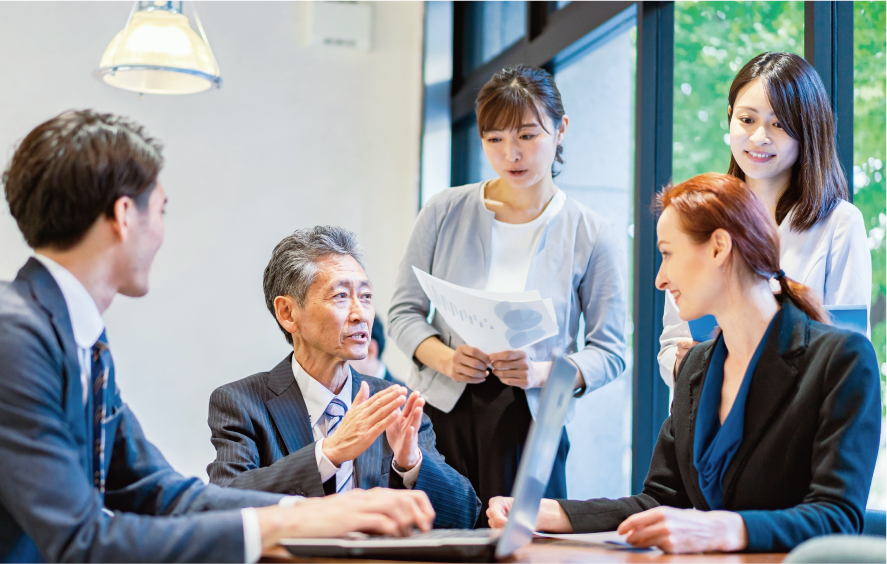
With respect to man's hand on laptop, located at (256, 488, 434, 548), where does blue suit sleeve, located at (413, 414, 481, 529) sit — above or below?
below

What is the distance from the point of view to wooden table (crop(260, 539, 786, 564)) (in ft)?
3.64

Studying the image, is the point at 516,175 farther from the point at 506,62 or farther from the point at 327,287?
the point at 506,62

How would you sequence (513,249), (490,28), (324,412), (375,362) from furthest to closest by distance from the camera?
(490,28)
(375,362)
(513,249)
(324,412)

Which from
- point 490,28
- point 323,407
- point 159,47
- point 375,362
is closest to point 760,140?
point 323,407

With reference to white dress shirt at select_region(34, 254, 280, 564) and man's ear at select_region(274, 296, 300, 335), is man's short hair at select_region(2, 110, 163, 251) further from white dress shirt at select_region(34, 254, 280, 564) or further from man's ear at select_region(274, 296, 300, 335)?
man's ear at select_region(274, 296, 300, 335)

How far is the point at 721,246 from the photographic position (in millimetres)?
1460

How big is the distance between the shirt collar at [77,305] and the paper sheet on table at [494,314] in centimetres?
94

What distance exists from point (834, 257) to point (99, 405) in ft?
5.01


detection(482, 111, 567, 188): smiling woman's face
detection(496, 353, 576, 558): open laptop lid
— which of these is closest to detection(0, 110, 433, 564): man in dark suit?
detection(496, 353, 576, 558): open laptop lid

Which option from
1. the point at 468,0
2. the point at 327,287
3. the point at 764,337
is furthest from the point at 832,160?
the point at 468,0

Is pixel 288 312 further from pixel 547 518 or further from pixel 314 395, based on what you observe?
pixel 547 518

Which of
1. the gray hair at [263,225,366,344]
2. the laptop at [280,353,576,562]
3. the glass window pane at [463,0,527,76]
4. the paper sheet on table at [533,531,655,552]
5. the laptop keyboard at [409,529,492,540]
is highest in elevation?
the glass window pane at [463,0,527,76]

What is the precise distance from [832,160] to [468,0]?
3.40 m

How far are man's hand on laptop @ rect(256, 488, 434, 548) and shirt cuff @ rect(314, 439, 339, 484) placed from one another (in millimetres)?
476
